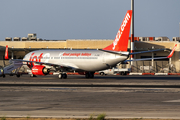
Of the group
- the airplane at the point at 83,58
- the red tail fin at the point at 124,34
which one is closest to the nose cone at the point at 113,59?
the airplane at the point at 83,58

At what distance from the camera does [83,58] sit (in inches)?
1935

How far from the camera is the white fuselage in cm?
Result: 4612

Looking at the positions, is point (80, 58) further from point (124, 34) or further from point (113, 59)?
point (124, 34)

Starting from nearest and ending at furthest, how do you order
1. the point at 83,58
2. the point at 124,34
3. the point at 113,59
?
the point at 124,34 → the point at 113,59 → the point at 83,58

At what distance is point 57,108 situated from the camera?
59.5 ft

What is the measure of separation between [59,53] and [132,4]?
113ft

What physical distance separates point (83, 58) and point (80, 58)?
20.5 inches

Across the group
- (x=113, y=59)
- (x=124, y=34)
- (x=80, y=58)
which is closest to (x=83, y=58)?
(x=80, y=58)

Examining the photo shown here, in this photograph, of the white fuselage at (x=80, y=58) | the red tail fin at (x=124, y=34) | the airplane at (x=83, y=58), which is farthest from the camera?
the white fuselage at (x=80, y=58)

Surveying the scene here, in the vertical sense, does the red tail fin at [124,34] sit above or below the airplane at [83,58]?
above

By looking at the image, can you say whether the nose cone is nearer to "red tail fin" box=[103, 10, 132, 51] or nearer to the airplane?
the airplane

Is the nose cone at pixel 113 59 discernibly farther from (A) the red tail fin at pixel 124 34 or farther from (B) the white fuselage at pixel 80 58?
(A) the red tail fin at pixel 124 34

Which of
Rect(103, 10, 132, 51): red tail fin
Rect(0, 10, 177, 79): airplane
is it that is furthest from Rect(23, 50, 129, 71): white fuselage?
Rect(103, 10, 132, 51): red tail fin

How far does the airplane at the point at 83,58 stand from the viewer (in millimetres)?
44219
